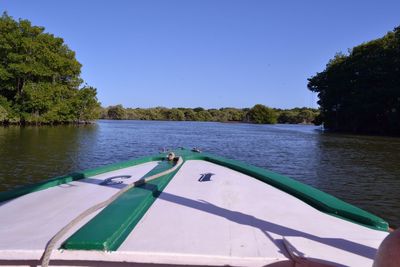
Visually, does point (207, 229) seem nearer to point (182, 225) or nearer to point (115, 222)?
point (182, 225)

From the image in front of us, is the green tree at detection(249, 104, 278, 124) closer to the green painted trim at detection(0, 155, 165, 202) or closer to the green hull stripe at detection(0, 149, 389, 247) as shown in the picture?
the green painted trim at detection(0, 155, 165, 202)

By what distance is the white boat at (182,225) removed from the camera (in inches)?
74.2

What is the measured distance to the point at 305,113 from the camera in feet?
368

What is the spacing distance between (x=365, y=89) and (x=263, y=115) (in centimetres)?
6844

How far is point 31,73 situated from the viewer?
3975cm

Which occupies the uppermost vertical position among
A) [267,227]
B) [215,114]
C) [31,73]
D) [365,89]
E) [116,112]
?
[31,73]

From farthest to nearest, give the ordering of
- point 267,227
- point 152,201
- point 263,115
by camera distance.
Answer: point 263,115, point 152,201, point 267,227

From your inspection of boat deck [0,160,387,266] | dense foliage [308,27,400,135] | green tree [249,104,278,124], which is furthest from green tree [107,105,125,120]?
boat deck [0,160,387,266]

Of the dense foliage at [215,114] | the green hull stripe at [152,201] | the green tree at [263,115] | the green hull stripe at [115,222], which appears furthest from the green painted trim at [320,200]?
the green tree at [263,115]

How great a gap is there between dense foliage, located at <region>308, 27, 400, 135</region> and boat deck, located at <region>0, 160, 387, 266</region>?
125 ft

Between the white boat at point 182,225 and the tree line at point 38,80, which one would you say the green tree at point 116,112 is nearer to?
the tree line at point 38,80

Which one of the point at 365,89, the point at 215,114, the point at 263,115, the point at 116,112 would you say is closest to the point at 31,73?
the point at 365,89

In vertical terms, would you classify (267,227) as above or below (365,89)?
below

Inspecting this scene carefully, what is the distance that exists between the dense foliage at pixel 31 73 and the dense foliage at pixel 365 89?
113 ft
